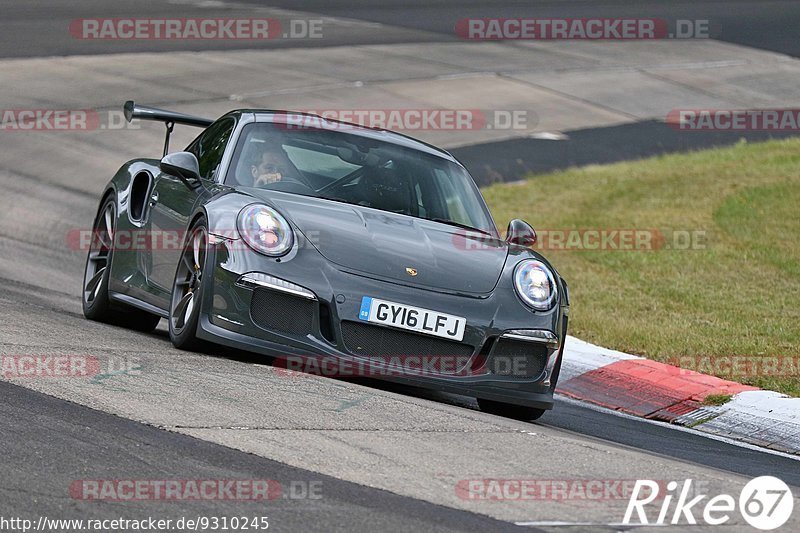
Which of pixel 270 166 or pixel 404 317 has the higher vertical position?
pixel 270 166

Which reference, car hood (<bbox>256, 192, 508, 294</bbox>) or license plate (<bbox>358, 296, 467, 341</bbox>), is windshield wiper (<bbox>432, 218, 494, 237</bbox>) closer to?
car hood (<bbox>256, 192, 508, 294</bbox>)

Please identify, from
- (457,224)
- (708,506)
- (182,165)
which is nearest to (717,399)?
(457,224)

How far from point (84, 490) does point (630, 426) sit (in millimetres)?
3946

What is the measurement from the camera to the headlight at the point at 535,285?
6824 mm

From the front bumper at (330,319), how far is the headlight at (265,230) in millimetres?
50

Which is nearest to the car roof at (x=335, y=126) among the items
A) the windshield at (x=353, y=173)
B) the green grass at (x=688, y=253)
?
the windshield at (x=353, y=173)

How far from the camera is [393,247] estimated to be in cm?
679

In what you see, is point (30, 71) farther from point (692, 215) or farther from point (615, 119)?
point (692, 215)

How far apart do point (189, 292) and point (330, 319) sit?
86 cm

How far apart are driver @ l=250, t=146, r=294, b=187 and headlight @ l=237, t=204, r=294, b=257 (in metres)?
0.70

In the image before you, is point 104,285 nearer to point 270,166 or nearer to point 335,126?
point 270,166

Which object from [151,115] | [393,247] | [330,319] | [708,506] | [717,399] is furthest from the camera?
[151,115]

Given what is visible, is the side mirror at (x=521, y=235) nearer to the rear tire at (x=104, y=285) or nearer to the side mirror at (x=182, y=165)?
the side mirror at (x=182, y=165)

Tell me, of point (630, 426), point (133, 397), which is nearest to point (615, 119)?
point (630, 426)
